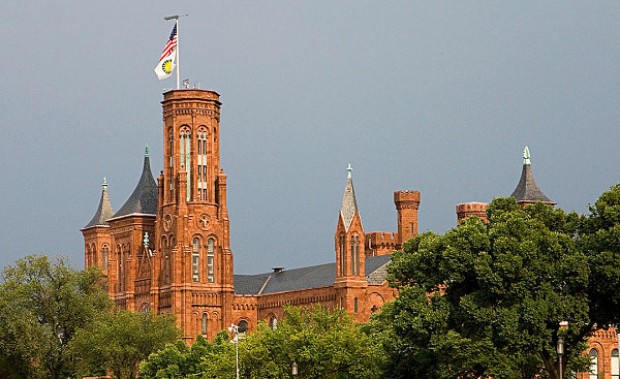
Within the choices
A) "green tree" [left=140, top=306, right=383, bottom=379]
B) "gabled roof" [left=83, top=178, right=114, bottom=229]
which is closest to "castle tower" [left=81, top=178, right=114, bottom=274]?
"gabled roof" [left=83, top=178, right=114, bottom=229]

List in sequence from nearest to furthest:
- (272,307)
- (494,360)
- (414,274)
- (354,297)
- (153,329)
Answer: (494,360), (414,274), (153,329), (354,297), (272,307)

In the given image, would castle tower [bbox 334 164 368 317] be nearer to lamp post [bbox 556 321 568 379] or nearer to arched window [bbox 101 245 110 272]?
arched window [bbox 101 245 110 272]

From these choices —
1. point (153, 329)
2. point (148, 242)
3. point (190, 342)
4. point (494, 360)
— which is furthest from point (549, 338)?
point (148, 242)

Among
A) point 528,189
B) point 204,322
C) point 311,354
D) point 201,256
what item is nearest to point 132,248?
point 201,256

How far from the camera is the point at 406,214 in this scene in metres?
142

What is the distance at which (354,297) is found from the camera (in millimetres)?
125750

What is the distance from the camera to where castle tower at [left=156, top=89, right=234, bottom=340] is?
427 feet

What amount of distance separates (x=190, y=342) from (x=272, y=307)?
11.1 meters

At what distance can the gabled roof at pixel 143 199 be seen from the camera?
13925cm

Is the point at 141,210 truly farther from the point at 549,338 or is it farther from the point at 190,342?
the point at 549,338

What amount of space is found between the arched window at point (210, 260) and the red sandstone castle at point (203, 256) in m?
0.09

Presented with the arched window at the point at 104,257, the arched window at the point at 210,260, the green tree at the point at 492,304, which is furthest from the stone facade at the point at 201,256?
the green tree at the point at 492,304

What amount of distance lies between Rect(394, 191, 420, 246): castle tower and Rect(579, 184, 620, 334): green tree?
69826 millimetres

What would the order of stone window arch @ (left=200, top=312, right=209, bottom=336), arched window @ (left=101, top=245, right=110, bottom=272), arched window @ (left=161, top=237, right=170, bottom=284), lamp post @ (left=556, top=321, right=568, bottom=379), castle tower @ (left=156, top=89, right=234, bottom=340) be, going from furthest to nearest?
1. arched window @ (left=101, top=245, right=110, bottom=272)
2. arched window @ (left=161, top=237, right=170, bottom=284)
3. stone window arch @ (left=200, top=312, right=209, bottom=336)
4. castle tower @ (left=156, top=89, right=234, bottom=340)
5. lamp post @ (left=556, top=321, right=568, bottom=379)
